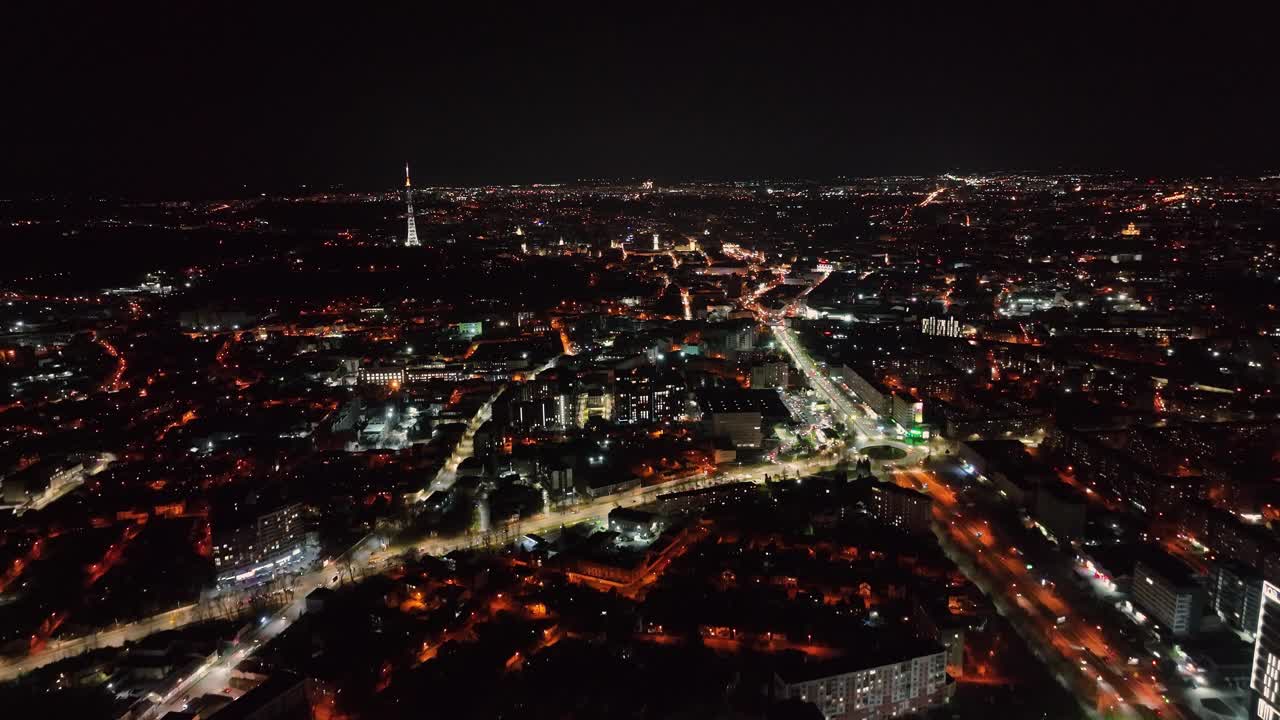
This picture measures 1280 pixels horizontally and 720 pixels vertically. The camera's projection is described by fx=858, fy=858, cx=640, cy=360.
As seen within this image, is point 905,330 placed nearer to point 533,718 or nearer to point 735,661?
point 735,661

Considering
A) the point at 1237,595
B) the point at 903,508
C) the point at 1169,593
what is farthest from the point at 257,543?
the point at 1237,595

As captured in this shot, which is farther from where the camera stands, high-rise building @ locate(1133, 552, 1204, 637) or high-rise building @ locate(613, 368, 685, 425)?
high-rise building @ locate(613, 368, 685, 425)

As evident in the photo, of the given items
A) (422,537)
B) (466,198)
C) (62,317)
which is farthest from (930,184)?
(422,537)

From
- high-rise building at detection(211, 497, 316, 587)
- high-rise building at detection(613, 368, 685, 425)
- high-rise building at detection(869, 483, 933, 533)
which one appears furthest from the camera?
high-rise building at detection(613, 368, 685, 425)

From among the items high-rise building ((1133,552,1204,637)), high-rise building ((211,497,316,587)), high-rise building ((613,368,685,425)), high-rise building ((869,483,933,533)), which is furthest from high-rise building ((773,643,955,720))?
high-rise building ((613,368,685,425))

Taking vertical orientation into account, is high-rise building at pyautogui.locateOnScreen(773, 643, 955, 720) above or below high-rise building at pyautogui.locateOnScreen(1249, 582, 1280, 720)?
below

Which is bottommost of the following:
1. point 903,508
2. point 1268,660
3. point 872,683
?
point 872,683

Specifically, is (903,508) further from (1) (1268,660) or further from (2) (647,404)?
(2) (647,404)

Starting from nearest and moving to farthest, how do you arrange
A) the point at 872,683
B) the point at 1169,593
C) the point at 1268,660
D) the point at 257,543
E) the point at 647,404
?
the point at 1268,660
the point at 872,683
the point at 1169,593
the point at 257,543
the point at 647,404

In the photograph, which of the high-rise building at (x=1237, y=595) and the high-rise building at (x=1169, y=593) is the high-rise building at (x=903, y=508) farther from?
the high-rise building at (x=1237, y=595)

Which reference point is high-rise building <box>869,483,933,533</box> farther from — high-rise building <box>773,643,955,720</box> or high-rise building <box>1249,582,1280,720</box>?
high-rise building <box>1249,582,1280,720</box>
